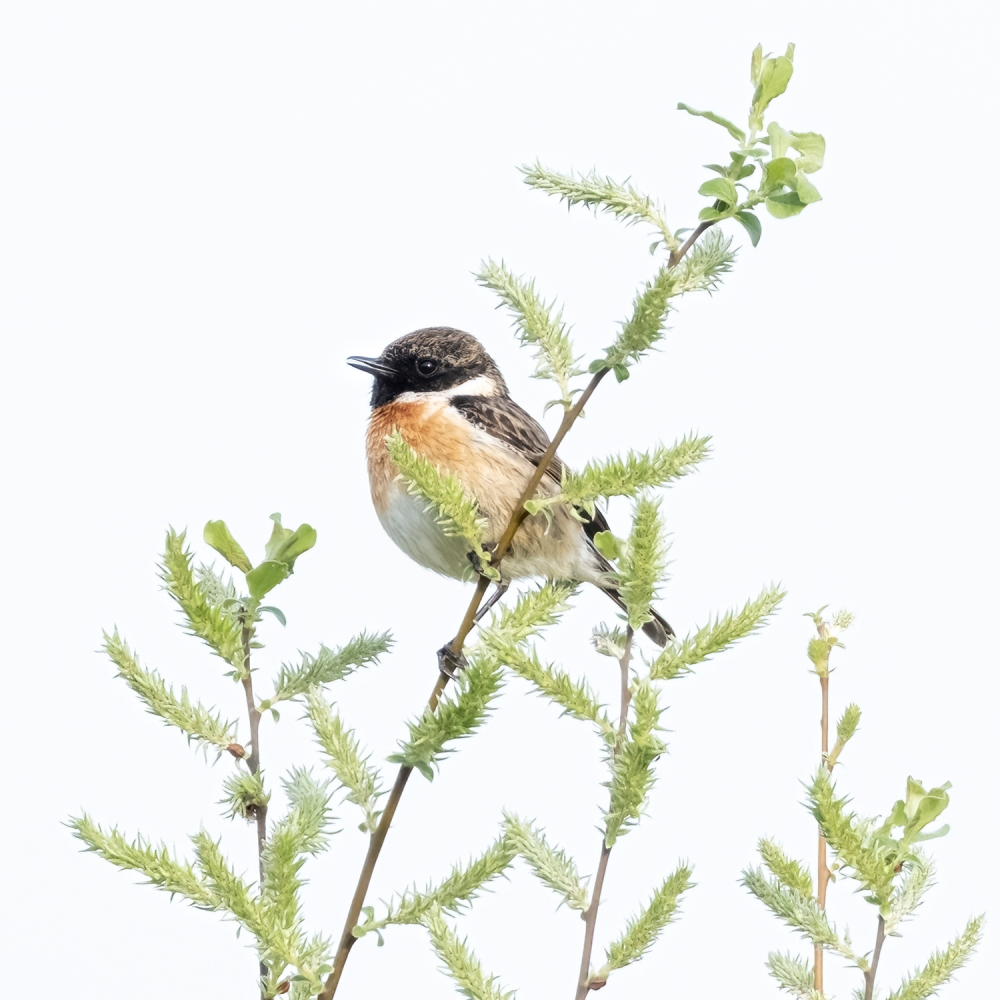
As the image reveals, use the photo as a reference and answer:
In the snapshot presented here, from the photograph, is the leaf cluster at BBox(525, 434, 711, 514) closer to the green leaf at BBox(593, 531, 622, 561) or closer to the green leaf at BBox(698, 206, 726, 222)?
the green leaf at BBox(593, 531, 622, 561)

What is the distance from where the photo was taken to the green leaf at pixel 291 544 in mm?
2133

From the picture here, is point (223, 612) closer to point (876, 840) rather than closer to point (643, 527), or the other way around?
point (643, 527)

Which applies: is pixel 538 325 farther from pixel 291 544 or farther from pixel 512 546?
pixel 512 546

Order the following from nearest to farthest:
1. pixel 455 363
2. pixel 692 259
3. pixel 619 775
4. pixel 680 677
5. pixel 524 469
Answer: pixel 619 775 < pixel 680 677 < pixel 692 259 < pixel 524 469 < pixel 455 363

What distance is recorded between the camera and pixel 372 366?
5.50 metres

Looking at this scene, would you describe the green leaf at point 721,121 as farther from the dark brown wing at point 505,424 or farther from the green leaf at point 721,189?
the dark brown wing at point 505,424

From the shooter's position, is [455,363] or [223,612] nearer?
[223,612]

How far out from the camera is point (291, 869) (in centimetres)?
195

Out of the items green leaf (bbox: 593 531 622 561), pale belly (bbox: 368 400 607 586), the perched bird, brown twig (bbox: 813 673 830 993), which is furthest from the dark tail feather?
green leaf (bbox: 593 531 622 561)

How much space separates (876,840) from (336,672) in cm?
92

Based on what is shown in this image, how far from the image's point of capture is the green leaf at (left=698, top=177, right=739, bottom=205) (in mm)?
2045

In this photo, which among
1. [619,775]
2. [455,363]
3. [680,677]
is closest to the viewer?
[619,775]

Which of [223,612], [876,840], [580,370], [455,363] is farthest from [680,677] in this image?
[455,363]

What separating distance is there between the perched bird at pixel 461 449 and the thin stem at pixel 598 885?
9.79 ft
